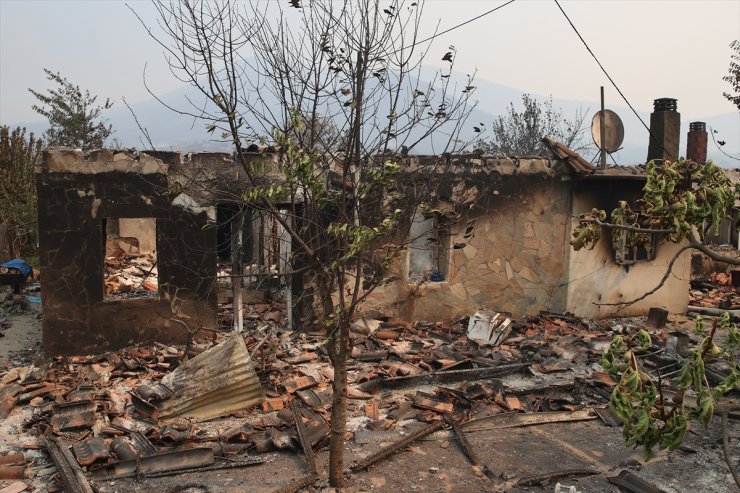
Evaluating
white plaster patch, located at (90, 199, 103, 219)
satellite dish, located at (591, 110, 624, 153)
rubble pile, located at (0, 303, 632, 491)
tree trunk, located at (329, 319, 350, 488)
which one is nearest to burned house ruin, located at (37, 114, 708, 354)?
white plaster patch, located at (90, 199, 103, 219)

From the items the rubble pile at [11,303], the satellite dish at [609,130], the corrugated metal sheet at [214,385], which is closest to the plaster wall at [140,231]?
the rubble pile at [11,303]

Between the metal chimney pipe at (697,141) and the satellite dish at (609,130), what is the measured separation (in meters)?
3.69

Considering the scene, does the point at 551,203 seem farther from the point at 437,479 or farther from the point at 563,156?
the point at 437,479

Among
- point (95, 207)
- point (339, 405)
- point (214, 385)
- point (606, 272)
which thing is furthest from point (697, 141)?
point (95, 207)

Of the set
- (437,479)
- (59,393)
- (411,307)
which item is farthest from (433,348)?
(59,393)

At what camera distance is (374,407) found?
8.27 meters

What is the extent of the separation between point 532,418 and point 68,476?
536 centimetres

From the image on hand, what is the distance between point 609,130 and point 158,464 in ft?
38.2

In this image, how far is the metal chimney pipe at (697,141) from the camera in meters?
16.5

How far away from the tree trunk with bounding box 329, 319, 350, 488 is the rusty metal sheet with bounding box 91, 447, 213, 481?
157 cm

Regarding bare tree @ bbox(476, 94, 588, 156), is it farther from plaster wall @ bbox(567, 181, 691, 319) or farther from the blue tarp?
the blue tarp

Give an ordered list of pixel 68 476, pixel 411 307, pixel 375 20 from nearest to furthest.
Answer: pixel 375 20
pixel 68 476
pixel 411 307

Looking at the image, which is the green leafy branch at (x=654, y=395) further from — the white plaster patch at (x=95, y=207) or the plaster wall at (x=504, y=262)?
the white plaster patch at (x=95, y=207)

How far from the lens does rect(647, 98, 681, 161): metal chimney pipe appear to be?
14078 mm
